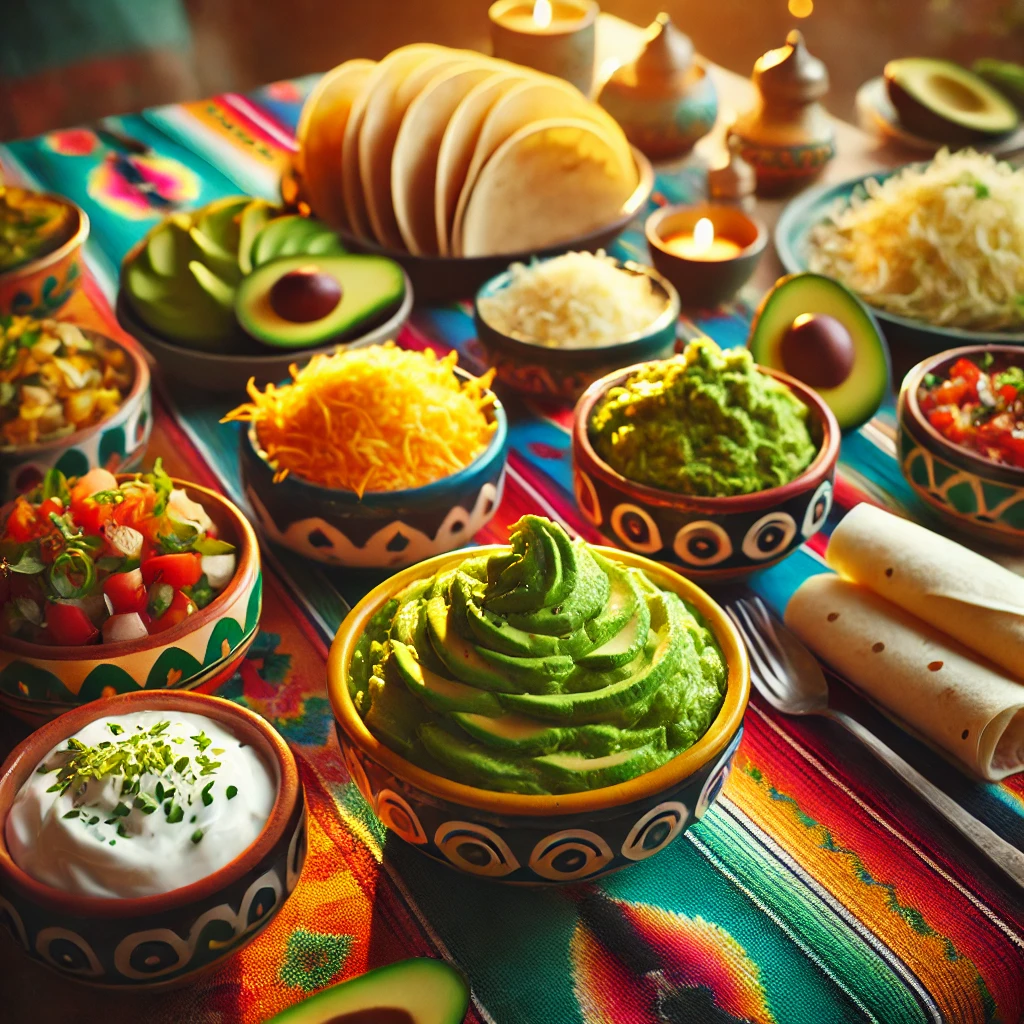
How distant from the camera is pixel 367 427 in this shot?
1814mm

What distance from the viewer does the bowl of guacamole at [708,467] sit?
1757 millimetres

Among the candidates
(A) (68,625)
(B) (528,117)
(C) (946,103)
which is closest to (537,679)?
(A) (68,625)

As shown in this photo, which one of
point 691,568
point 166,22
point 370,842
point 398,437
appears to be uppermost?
point 398,437

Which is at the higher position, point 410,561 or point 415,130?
point 415,130

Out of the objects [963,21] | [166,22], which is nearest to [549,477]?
[166,22]

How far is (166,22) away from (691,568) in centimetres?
554

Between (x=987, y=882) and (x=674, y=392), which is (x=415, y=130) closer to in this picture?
→ (x=674, y=392)

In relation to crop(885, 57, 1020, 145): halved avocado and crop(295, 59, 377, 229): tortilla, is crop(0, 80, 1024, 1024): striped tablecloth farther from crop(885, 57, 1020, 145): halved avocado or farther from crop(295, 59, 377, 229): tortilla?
crop(885, 57, 1020, 145): halved avocado

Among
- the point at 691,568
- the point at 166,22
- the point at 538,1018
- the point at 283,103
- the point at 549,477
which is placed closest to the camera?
the point at 538,1018

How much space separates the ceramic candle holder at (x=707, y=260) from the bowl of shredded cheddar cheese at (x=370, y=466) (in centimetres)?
91

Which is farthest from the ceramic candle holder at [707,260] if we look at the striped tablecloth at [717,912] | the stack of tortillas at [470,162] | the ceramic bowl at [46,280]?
the ceramic bowl at [46,280]

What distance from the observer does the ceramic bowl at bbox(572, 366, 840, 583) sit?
1742 mm

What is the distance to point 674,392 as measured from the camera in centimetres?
184

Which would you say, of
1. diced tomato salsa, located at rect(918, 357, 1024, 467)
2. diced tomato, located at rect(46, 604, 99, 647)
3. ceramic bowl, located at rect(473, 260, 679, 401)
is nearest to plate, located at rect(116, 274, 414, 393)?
ceramic bowl, located at rect(473, 260, 679, 401)
